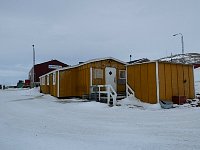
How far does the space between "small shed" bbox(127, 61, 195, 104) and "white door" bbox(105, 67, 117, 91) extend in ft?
9.88

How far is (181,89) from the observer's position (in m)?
16.9

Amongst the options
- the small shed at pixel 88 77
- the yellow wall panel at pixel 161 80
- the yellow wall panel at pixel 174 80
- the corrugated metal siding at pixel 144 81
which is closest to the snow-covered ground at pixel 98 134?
the yellow wall panel at pixel 161 80

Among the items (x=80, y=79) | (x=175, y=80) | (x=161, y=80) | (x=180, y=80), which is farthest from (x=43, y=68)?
(x=161, y=80)

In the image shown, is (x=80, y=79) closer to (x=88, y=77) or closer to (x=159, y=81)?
(x=88, y=77)

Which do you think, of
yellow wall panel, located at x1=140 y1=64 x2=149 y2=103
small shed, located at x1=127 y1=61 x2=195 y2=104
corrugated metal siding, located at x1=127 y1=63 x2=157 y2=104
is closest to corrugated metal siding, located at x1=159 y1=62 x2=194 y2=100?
small shed, located at x1=127 y1=61 x2=195 y2=104

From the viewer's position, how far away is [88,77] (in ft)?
65.2

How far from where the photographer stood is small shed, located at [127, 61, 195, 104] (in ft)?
50.9

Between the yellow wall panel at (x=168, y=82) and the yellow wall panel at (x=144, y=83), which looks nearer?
the yellow wall panel at (x=168, y=82)

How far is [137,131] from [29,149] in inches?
141

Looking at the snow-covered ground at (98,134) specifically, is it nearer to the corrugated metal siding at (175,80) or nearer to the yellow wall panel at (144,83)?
the corrugated metal siding at (175,80)

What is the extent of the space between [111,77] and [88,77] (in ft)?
6.89

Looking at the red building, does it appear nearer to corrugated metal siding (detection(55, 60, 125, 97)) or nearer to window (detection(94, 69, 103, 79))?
corrugated metal siding (detection(55, 60, 125, 97))

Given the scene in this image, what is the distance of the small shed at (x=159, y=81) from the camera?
1550cm

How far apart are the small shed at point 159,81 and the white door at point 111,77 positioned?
3013 mm
